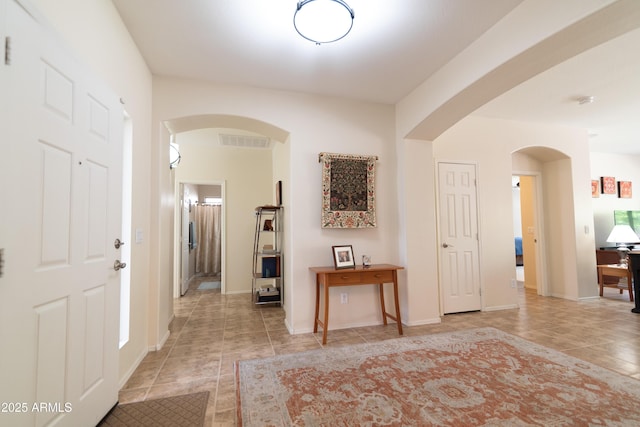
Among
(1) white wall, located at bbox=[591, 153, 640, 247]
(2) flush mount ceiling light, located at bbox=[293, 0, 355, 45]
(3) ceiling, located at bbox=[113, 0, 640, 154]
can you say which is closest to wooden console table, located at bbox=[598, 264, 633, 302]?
(1) white wall, located at bbox=[591, 153, 640, 247]

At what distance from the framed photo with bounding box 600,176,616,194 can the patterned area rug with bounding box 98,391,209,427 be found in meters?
7.85

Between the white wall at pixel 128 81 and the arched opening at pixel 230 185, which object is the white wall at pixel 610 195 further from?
the white wall at pixel 128 81

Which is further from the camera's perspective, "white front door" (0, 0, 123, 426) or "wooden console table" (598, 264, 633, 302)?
"wooden console table" (598, 264, 633, 302)

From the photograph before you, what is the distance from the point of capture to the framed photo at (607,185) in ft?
19.1

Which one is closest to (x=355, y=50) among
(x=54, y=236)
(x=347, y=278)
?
(x=347, y=278)

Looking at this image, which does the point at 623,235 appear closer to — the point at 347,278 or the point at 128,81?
the point at 347,278

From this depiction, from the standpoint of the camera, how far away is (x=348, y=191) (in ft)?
11.2

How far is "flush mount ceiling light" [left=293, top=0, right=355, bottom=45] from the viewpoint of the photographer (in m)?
1.87

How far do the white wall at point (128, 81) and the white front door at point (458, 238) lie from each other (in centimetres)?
353

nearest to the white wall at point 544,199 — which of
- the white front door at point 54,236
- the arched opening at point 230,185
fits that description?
the arched opening at point 230,185

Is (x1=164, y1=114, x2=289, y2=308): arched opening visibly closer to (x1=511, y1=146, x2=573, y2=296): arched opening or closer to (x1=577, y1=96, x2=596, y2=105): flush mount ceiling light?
(x1=577, y1=96, x2=596, y2=105): flush mount ceiling light

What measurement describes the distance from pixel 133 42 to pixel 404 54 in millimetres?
2391

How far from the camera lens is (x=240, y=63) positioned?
276 cm

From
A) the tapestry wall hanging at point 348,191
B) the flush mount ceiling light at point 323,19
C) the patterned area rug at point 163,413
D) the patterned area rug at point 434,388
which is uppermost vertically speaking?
the flush mount ceiling light at point 323,19
